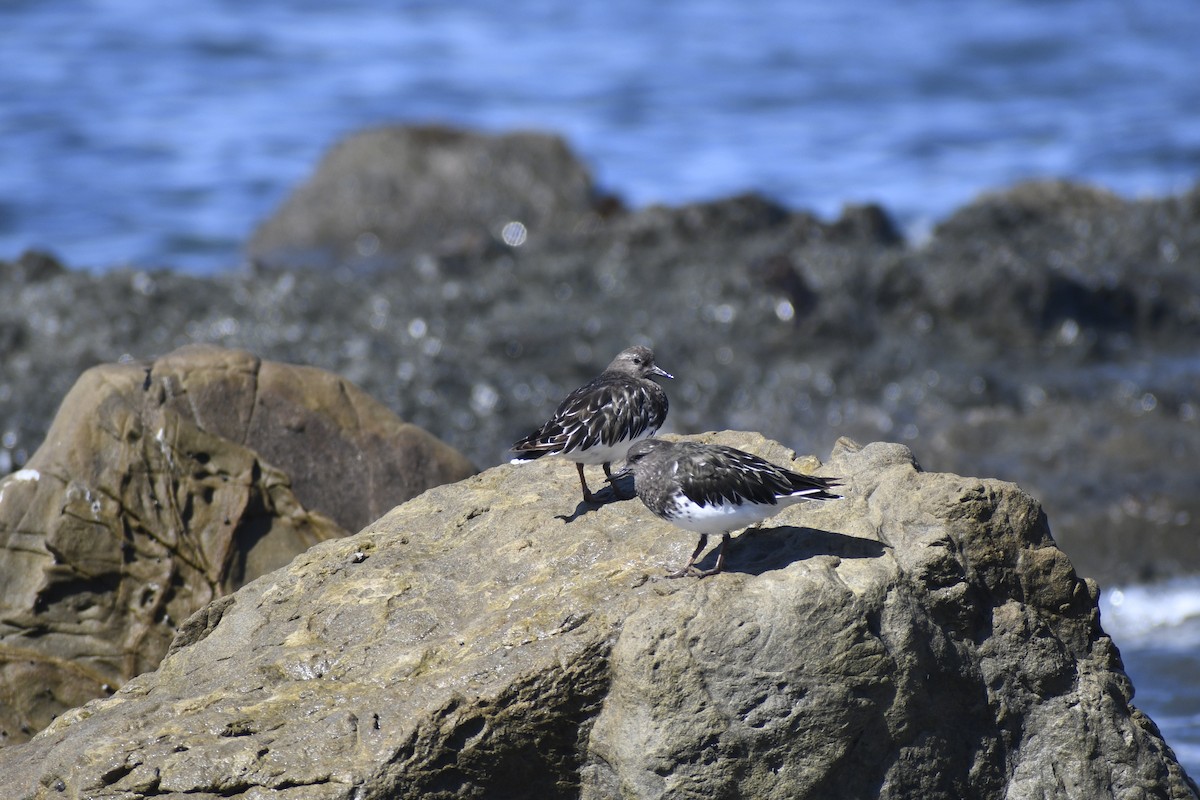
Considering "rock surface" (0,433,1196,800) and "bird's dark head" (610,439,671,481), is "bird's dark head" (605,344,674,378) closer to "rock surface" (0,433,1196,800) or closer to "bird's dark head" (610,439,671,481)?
"bird's dark head" (610,439,671,481)

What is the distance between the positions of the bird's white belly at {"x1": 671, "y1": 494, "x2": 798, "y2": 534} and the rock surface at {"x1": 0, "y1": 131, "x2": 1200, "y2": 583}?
6.17 metres

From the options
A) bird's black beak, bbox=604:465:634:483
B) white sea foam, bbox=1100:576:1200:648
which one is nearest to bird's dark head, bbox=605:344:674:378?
bird's black beak, bbox=604:465:634:483

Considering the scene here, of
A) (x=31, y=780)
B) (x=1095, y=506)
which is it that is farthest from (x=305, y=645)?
(x=1095, y=506)

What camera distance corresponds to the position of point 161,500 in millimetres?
7438

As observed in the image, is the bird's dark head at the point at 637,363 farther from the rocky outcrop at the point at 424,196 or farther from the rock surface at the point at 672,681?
the rocky outcrop at the point at 424,196

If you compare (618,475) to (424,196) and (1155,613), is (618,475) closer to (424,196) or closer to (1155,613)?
(1155,613)

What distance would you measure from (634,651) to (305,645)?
4.79 feet

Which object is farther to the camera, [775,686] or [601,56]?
[601,56]

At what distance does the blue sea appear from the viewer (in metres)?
21.5

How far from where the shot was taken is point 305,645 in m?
5.74

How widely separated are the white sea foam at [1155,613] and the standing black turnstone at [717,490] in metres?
5.30

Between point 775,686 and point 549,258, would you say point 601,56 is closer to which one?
point 549,258

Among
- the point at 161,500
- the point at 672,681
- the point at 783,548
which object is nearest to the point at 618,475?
the point at 783,548

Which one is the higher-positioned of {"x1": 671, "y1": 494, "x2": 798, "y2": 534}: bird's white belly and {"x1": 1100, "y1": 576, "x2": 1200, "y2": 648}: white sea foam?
{"x1": 671, "y1": 494, "x2": 798, "y2": 534}: bird's white belly
